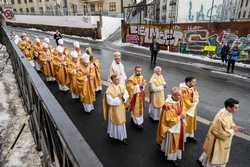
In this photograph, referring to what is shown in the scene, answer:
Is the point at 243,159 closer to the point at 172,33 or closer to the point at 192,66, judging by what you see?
the point at 192,66

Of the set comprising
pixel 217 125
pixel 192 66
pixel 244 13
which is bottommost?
pixel 192 66

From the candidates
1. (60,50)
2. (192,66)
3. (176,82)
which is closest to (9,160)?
(60,50)

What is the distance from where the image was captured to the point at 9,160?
4852 millimetres

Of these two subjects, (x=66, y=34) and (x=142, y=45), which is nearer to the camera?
(x=142, y=45)

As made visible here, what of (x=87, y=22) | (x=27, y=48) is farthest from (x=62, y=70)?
(x=87, y=22)

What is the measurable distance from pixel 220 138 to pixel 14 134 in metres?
4.74

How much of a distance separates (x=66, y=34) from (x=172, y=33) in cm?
2190

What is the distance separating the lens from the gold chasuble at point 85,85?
8086 mm

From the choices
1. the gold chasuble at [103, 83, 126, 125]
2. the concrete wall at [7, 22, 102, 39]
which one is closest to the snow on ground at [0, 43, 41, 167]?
the gold chasuble at [103, 83, 126, 125]

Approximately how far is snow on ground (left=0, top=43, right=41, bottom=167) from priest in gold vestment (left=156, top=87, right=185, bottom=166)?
2.63 metres

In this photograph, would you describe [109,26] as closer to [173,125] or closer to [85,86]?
[85,86]

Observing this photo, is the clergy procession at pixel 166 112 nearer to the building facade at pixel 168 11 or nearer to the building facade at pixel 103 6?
the building facade at pixel 168 11

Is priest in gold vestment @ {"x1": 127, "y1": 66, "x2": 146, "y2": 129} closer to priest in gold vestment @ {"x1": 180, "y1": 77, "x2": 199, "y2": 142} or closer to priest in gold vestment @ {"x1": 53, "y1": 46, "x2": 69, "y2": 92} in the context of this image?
priest in gold vestment @ {"x1": 180, "y1": 77, "x2": 199, "y2": 142}

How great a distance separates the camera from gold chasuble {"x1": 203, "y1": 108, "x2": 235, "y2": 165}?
4.55 meters
